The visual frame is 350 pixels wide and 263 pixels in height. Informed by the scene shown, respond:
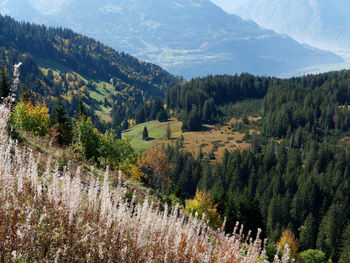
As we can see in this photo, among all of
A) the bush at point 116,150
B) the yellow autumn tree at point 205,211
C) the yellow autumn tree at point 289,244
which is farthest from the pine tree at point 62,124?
the yellow autumn tree at point 289,244

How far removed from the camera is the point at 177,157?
15388 cm

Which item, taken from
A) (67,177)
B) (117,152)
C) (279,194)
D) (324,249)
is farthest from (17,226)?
(279,194)

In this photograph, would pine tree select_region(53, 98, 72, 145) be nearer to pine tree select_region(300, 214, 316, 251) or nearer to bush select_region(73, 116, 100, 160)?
bush select_region(73, 116, 100, 160)

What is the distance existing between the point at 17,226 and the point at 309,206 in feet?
422

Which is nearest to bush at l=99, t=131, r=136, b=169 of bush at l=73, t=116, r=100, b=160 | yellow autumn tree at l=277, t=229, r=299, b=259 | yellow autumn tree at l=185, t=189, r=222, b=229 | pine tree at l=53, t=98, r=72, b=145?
bush at l=73, t=116, r=100, b=160

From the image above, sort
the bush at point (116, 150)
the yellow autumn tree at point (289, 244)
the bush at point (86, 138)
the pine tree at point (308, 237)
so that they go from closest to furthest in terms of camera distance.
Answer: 1. the yellow autumn tree at point (289, 244)
2. the bush at point (86, 138)
3. the bush at point (116, 150)
4. the pine tree at point (308, 237)

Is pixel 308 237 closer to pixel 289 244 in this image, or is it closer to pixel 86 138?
pixel 289 244

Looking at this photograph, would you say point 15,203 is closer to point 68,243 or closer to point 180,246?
point 68,243

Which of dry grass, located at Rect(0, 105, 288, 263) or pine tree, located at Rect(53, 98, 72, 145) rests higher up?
pine tree, located at Rect(53, 98, 72, 145)

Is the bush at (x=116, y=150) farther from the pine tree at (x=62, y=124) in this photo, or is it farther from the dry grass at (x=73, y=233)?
the dry grass at (x=73, y=233)

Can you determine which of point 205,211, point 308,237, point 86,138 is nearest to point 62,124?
point 86,138

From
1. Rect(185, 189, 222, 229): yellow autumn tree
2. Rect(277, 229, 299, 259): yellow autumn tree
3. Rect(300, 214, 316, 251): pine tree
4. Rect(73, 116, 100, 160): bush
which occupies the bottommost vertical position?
Rect(300, 214, 316, 251): pine tree

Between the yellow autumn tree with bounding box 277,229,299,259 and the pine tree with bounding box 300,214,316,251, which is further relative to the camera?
the pine tree with bounding box 300,214,316,251

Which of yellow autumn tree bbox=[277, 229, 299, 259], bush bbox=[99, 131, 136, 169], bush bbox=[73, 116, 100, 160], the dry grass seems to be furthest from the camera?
bush bbox=[99, 131, 136, 169]
